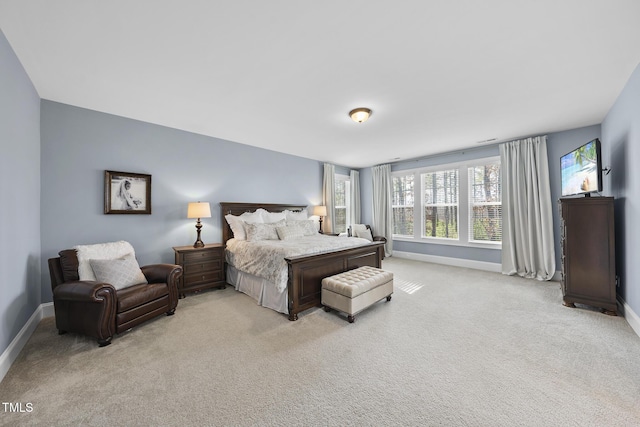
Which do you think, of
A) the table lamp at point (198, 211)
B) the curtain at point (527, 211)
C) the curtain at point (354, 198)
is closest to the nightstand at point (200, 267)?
the table lamp at point (198, 211)

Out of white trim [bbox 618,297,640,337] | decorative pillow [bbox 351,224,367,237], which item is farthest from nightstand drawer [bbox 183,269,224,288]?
white trim [bbox 618,297,640,337]

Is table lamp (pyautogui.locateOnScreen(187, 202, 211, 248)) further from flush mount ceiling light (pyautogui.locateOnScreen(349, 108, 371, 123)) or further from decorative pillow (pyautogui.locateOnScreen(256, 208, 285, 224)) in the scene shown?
flush mount ceiling light (pyautogui.locateOnScreen(349, 108, 371, 123))

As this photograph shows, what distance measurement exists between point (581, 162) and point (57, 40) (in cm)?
577

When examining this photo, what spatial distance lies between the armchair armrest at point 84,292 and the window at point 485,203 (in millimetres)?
6112

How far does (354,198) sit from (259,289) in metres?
4.39

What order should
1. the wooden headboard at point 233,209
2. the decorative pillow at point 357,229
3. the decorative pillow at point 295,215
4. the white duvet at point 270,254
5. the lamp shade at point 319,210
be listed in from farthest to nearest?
1. the decorative pillow at point 357,229
2. the lamp shade at point 319,210
3. the decorative pillow at point 295,215
4. the wooden headboard at point 233,209
5. the white duvet at point 270,254

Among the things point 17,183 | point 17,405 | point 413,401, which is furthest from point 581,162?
point 17,183

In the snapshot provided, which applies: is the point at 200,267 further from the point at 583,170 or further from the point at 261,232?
the point at 583,170

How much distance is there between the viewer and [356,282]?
2953mm

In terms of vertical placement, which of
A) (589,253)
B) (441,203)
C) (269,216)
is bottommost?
(589,253)

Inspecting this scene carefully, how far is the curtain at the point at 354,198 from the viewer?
713 cm

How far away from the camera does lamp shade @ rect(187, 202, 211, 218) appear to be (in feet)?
12.4

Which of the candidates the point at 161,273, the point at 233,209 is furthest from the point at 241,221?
the point at 161,273

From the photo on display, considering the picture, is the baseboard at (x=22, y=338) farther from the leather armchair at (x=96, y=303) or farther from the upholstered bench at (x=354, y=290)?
the upholstered bench at (x=354, y=290)
